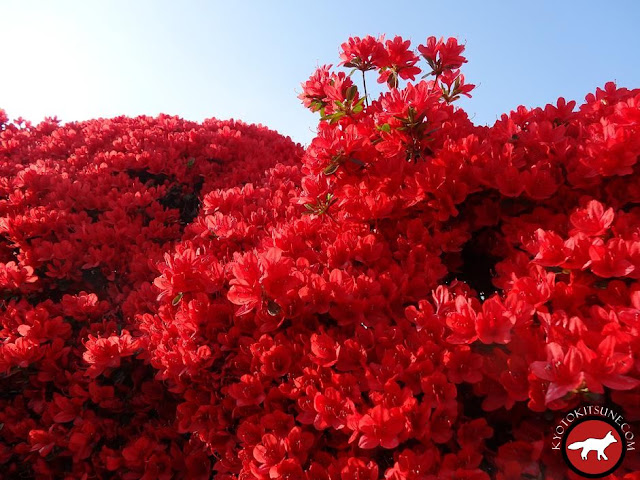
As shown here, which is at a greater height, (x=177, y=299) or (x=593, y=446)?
(x=177, y=299)

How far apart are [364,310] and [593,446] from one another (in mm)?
1020

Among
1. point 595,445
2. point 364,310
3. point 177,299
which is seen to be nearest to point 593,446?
point 595,445

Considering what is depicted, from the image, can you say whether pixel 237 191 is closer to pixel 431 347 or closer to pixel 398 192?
pixel 398 192

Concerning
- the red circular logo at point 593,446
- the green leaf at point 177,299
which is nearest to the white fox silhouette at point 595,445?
the red circular logo at point 593,446

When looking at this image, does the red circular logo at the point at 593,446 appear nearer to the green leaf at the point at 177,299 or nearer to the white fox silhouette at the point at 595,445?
the white fox silhouette at the point at 595,445

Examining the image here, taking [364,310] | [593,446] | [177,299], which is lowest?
[593,446]

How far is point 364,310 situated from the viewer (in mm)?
2297

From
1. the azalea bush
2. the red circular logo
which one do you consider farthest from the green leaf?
the red circular logo

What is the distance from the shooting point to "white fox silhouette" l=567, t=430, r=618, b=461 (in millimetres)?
1698

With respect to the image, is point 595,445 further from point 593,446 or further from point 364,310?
point 364,310

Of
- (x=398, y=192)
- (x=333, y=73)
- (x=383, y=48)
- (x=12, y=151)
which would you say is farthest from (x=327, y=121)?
(x=12, y=151)

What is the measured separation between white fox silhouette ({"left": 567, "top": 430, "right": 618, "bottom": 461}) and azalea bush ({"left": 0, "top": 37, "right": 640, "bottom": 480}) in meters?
0.07

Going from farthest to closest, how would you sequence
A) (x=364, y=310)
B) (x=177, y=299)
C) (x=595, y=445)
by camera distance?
(x=177, y=299)
(x=364, y=310)
(x=595, y=445)

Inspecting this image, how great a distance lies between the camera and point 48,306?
3389 mm
